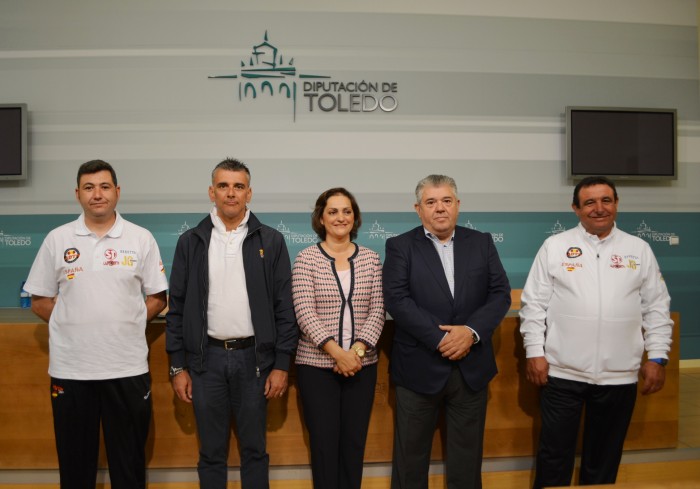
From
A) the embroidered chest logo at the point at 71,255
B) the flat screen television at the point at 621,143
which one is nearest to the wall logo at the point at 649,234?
the flat screen television at the point at 621,143

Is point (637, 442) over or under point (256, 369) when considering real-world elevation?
under

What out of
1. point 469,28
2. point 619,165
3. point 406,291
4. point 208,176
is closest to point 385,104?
point 469,28

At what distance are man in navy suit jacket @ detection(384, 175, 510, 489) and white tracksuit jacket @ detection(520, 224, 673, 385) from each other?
254 millimetres

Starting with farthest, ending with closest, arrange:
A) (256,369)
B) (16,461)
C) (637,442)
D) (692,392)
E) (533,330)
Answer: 1. (692,392)
2. (637,442)
3. (16,461)
4. (533,330)
5. (256,369)

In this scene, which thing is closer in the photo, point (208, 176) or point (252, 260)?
point (252, 260)

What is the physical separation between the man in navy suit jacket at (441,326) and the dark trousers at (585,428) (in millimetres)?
337

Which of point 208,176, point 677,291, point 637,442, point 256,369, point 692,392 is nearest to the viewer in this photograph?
point 256,369

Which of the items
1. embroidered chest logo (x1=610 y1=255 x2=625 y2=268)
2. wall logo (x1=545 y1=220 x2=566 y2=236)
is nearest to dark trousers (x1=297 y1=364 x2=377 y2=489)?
embroidered chest logo (x1=610 y1=255 x2=625 y2=268)

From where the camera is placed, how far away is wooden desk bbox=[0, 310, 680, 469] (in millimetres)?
2521

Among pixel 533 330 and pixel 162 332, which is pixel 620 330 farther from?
pixel 162 332

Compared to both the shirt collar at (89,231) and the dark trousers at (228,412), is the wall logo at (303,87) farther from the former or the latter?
the dark trousers at (228,412)

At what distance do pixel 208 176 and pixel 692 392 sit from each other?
4.42 m

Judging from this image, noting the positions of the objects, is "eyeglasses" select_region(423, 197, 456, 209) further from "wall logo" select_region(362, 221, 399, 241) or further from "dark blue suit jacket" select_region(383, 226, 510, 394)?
"wall logo" select_region(362, 221, 399, 241)

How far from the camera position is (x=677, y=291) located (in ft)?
16.9
